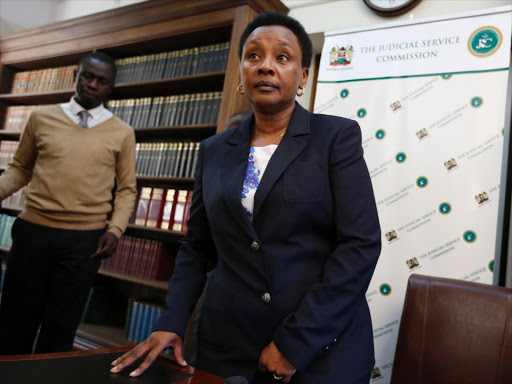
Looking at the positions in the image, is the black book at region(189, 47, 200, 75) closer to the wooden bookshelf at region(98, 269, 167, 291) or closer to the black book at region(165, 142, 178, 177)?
the black book at region(165, 142, 178, 177)

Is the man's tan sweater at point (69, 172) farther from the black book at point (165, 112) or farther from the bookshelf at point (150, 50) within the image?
the black book at point (165, 112)

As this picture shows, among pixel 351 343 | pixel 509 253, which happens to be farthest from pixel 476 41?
pixel 351 343

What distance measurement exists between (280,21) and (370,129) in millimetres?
1415

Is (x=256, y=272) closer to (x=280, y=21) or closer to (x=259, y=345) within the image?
(x=259, y=345)

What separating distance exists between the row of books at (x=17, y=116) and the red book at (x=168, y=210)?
1.89 m

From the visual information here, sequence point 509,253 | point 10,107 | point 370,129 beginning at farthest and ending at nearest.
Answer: point 10,107, point 370,129, point 509,253

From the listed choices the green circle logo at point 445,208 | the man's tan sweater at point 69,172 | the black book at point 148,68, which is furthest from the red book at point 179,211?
the green circle logo at point 445,208

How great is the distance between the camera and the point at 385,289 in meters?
2.08

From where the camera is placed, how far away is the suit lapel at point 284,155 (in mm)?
884

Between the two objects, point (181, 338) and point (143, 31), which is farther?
point (143, 31)

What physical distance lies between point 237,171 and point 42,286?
4.41 ft

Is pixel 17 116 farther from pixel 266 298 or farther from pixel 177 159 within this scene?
pixel 266 298

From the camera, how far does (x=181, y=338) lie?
90 centimetres

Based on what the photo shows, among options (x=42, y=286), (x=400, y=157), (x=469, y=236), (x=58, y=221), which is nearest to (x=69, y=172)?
(x=58, y=221)
